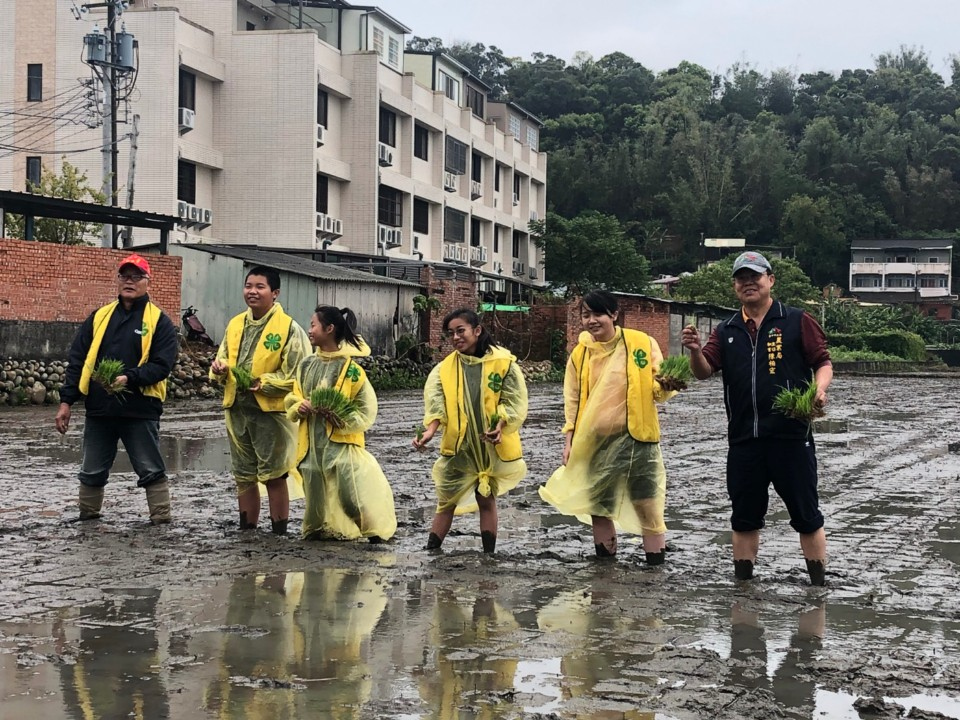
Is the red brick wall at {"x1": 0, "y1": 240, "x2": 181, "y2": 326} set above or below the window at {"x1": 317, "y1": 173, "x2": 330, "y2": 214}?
below

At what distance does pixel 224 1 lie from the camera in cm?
4000

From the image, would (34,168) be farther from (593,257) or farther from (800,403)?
(800,403)

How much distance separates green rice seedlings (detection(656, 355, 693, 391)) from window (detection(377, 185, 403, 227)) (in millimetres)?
37539

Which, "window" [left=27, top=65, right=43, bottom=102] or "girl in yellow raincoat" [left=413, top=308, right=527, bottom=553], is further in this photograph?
"window" [left=27, top=65, right=43, bottom=102]

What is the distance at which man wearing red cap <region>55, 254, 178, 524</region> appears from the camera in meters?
8.65

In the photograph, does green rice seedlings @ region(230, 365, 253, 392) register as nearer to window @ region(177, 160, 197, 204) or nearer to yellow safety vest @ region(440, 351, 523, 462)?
yellow safety vest @ region(440, 351, 523, 462)

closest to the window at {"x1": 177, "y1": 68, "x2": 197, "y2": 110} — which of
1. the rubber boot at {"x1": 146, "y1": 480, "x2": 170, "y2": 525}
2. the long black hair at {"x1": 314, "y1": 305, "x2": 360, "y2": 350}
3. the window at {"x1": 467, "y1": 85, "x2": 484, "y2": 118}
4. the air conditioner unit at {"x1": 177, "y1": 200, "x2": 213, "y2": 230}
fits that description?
the air conditioner unit at {"x1": 177, "y1": 200, "x2": 213, "y2": 230}

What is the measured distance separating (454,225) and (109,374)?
146 feet

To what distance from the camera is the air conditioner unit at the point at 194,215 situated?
37.5m

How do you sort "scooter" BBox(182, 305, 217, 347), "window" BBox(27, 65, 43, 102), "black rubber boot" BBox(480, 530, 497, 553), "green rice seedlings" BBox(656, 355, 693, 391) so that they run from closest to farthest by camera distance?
"green rice seedlings" BBox(656, 355, 693, 391)
"black rubber boot" BBox(480, 530, 497, 553)
"scooter" BBox(182, 305, 217, 347)
"window" BBox(27, 65, 43, 102)

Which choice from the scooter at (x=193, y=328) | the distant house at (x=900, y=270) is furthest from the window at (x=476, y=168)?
the distant house at (x=900, y=270)

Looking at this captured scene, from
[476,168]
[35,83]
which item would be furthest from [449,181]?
[35,83]

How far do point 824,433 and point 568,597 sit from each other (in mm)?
13294

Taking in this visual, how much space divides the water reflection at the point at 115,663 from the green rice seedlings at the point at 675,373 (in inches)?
128
